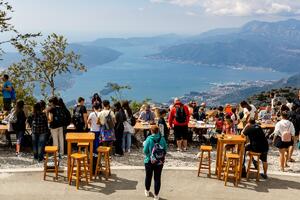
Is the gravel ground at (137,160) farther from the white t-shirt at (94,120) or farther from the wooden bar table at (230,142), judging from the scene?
the wooden bar table at (230,142)

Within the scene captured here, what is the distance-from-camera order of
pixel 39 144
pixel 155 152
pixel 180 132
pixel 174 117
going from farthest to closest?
pixel 180 132
pixel 174 117
pixel 39 144
pixel 155 152

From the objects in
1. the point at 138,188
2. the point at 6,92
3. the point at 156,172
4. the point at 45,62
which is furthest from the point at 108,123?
the point at 45,62

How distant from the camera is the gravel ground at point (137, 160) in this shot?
1247 cm

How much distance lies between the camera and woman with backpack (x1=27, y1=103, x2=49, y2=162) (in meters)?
12.1

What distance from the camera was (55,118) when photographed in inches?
477

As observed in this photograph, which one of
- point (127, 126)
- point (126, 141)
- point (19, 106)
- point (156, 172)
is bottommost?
point (126, 141)

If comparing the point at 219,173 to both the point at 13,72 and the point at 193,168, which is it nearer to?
the point at 193,168

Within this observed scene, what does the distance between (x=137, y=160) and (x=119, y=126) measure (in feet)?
3.87

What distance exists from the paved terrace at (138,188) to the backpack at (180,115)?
276cm

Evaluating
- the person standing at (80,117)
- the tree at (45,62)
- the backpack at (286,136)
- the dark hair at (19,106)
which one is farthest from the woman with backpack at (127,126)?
the tree at (45,62)

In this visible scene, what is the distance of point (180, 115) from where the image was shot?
549 inches

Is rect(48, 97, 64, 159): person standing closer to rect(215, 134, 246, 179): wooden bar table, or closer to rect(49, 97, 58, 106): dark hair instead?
rect(49, 97, 58, 106): dark hair

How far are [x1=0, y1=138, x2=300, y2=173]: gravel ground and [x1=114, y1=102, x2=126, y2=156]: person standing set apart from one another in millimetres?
289

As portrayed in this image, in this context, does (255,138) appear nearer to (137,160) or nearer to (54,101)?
(137,160)
